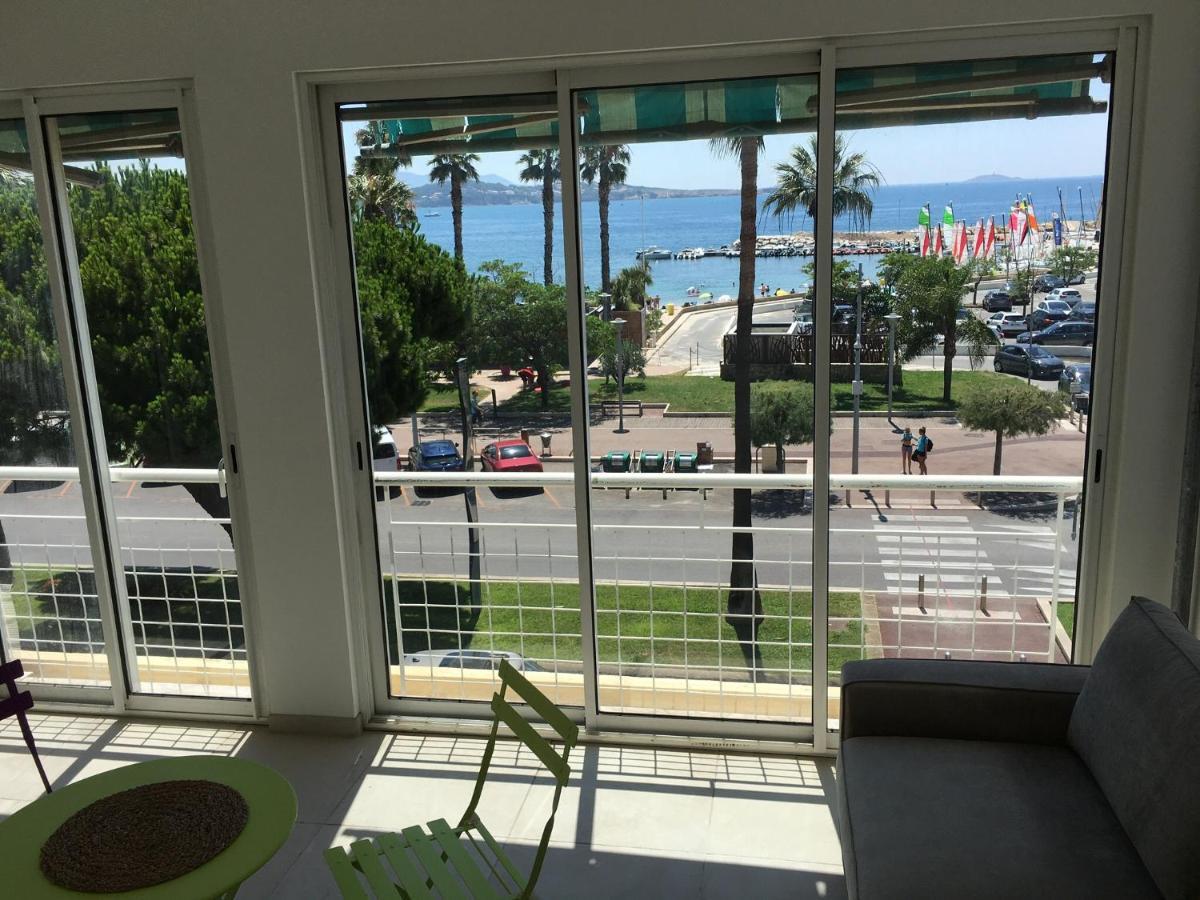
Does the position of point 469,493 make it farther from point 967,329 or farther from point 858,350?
point 967,329

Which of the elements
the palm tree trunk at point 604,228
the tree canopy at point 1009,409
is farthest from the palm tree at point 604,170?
the tree canopy at point 1009,409

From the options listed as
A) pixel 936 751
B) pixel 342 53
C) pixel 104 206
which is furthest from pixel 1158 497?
pixel 104 206

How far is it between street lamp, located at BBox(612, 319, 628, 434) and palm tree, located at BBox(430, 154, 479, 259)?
623 mm

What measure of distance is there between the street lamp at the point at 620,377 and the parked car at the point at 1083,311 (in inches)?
56.3

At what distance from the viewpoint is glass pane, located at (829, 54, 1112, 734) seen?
2.98m

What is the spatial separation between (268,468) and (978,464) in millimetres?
2474

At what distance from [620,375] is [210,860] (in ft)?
6.30

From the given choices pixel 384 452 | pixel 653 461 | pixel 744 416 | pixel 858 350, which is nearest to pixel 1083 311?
pixel 858 350

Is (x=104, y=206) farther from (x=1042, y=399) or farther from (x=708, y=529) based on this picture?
(x=1042, y=399)

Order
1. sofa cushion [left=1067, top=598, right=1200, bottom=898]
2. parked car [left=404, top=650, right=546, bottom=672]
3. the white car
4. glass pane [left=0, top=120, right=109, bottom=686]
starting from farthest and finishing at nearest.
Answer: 1. parked car [left=404, top=650, right=546, bottom=672]
2. glass pane [left=0, top=120, right=109, bottom=686]
3. the white car
4. sofa cushion [left=1067, top=598, right=1200, bottom=898]

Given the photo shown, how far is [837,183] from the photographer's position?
309cm

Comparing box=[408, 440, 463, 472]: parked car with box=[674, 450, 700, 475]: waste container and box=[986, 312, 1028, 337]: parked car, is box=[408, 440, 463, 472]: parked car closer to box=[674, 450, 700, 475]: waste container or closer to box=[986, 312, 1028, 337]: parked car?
box=[674, 450, 700, 475]: waste container

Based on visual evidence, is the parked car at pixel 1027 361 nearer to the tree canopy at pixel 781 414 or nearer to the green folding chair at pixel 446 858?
the tree canopy at pixel 781 414

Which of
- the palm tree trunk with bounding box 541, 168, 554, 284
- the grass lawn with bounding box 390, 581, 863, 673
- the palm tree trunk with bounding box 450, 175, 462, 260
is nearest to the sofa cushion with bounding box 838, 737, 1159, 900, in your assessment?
the grass lawn with bounding box 390, 581, 863, 673
